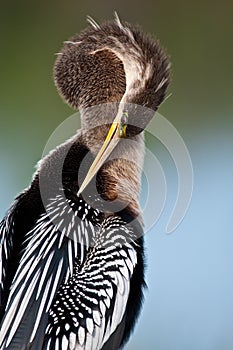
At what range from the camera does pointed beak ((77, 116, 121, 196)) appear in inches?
129

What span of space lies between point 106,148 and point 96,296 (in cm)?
56

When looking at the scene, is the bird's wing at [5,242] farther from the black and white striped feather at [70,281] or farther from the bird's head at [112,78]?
the bird's head at [112,78]

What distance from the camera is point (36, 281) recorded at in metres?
3.02

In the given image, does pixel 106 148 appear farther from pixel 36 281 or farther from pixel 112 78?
pixel 36 281

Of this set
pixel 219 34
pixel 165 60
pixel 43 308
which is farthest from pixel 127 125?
pixel 219 34

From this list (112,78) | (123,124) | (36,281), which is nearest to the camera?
(36,281)

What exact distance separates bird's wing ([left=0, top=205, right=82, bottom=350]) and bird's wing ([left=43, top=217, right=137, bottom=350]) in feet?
0.12

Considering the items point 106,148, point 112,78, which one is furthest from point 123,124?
point 112,78

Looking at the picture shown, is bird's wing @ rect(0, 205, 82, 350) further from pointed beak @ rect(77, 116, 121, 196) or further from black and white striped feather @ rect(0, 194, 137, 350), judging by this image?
pointed beak @ rect(77, 116, 121, 196)

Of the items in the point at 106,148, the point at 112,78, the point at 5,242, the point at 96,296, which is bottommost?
the point at 96,296

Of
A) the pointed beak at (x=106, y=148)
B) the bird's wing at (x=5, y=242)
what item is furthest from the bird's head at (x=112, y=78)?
the bird's wing at (x=5, y=242)

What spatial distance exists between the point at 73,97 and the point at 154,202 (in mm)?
534

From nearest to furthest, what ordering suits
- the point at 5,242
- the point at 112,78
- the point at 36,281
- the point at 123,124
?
1. the point at 36,281
2. the point at 5,242
3. the point at 123,124
4. the point at 112,78

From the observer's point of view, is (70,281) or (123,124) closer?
(70,281)
